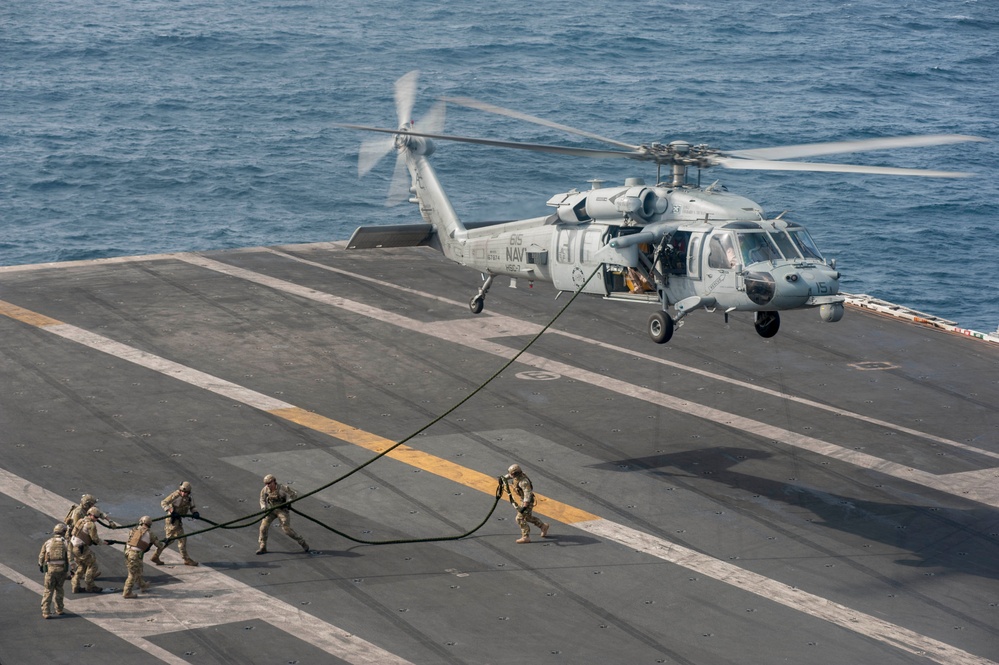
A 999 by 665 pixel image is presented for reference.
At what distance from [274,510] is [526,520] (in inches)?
190

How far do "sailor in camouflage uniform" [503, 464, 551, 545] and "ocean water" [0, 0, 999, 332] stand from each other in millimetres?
36463

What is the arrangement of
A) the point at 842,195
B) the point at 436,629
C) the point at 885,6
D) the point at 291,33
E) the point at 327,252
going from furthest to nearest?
the point at 885,6, the point at 291,33, the point at 842,195, the point at 327,252, the point at 436,629

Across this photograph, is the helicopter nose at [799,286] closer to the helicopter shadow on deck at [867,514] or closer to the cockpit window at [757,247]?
the cockpit window at [757,247]

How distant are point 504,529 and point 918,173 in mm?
10402

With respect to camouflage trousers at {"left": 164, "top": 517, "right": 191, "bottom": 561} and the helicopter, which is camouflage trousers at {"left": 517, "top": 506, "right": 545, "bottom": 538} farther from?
camouflage trousers at {"left": 164, "top": 517, "right": 191, "bottom": 561}

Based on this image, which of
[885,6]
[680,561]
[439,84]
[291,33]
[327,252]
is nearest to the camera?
[680,561]

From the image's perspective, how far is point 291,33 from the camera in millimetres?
106250

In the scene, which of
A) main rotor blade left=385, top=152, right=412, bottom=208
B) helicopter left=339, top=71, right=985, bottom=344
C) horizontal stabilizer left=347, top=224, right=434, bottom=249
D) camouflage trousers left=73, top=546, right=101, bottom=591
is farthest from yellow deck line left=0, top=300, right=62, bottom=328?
camouflage trousers left=73, top=546, right=101, bottom=591

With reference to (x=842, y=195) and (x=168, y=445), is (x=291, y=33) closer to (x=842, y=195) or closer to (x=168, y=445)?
(x=842, y=195)

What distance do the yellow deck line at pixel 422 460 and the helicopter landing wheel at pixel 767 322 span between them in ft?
17.9

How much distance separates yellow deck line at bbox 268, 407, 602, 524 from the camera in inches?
1051

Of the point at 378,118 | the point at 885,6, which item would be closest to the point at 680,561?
the point at 378,118

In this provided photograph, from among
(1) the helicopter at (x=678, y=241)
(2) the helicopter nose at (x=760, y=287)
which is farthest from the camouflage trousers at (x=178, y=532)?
(2) the helicopter nose at (x=760, y=287)

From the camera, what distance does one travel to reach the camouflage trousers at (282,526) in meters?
24.3
